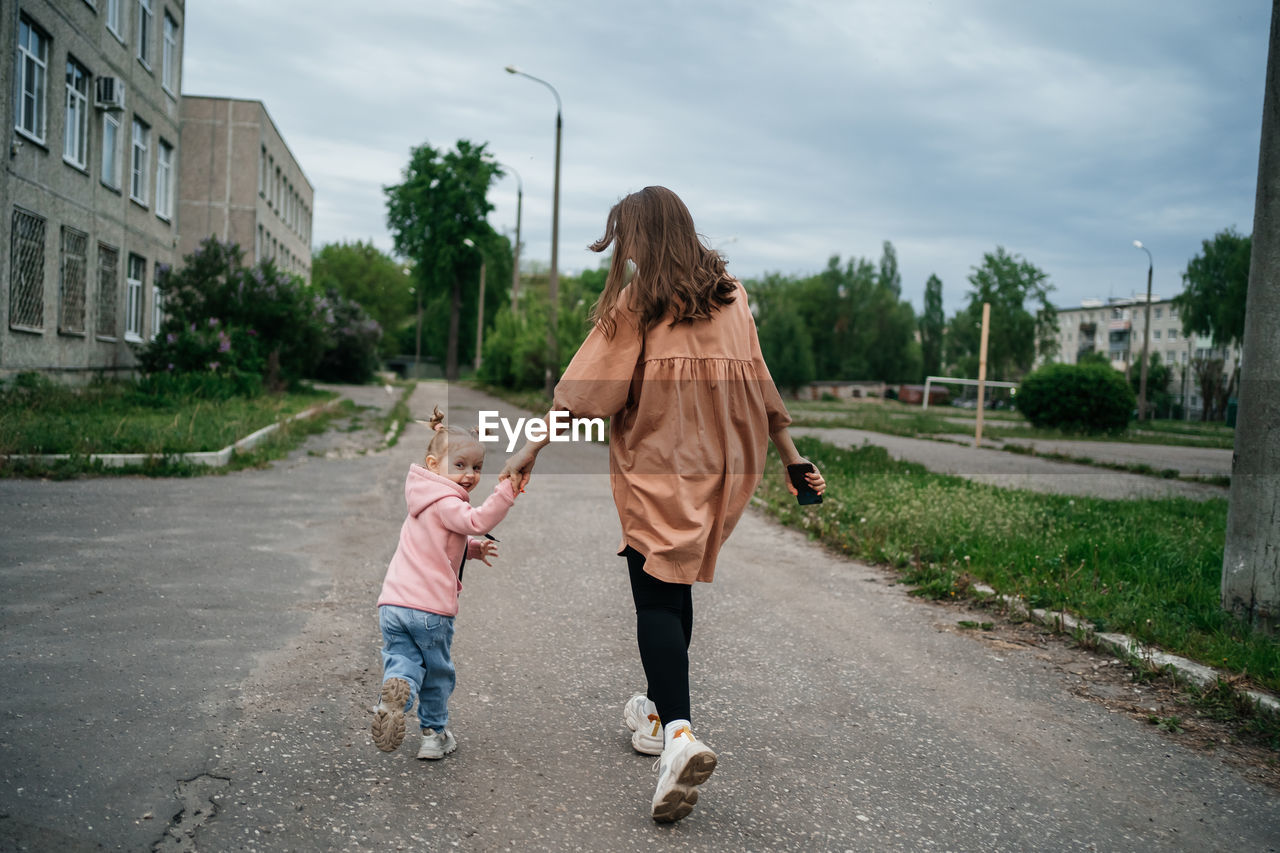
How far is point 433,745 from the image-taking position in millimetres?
3557

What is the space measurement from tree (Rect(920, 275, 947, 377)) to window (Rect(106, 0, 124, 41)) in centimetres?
8779

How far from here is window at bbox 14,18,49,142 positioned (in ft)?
57.3

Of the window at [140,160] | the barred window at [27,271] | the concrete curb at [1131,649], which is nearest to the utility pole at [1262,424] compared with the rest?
the concrete curb at [1131,649]

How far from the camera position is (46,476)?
33.4 feet

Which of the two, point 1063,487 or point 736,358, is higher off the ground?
point 736,358

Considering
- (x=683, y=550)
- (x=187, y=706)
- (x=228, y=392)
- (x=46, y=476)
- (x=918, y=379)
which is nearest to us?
(x=683, y=550)

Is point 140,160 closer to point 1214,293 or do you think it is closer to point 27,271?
point 27,271

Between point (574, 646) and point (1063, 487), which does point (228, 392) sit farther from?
point (574, 646)

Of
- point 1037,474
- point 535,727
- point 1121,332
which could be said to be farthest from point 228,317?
point 1121,332

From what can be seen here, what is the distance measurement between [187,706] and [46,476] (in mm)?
7516

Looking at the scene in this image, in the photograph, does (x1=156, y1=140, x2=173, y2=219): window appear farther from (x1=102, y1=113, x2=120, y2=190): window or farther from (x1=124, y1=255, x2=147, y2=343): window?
Result: (x1=102, y1=113, x2=120, y2=190): window

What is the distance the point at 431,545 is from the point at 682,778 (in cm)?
113

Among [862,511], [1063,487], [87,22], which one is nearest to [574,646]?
[862,511]

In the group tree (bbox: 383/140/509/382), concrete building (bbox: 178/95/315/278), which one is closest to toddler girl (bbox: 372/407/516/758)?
concrete building (bbox: 178/95/315/278)
